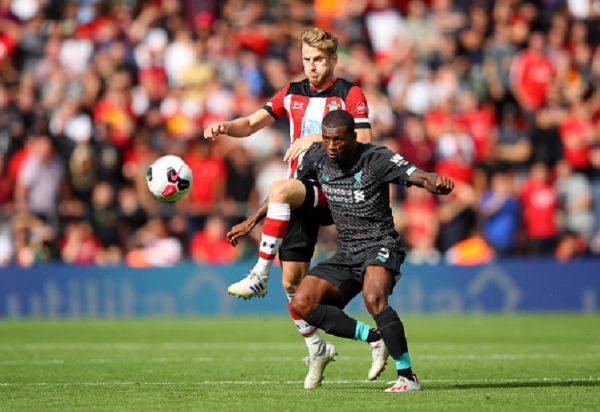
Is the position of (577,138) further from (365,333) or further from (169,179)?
(365,333)

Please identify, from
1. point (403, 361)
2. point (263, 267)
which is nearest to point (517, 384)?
point (403, 361)

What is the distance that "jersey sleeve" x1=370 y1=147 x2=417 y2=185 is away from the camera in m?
10.5

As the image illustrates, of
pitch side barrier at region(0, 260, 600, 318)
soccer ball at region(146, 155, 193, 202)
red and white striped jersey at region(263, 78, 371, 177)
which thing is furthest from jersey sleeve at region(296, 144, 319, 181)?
pitch side barrier at region(0, 260, 600, 318)

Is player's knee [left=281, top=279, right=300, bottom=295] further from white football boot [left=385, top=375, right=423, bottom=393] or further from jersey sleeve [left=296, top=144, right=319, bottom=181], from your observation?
white football boot [left=385, top=375, right=423, bottom=393]

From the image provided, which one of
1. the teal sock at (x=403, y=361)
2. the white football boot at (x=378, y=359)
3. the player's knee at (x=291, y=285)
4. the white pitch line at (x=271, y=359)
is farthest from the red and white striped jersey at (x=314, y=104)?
the white pitch line at (x=271, y=359)

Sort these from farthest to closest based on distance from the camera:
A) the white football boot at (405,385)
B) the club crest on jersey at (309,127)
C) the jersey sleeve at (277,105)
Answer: the jersey sleeve at (277,105) < the club crest on jersey at (309,127) < the white football boot at (405,385)

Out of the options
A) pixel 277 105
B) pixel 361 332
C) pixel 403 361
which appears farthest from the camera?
pixel 277 105

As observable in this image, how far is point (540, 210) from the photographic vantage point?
2188cm

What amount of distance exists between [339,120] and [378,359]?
6.39ft

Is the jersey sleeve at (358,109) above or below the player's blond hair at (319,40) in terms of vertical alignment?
below

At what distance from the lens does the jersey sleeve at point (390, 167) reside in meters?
10.5

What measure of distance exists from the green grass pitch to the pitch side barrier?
57cm

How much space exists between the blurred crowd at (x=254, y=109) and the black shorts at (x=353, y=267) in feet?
34.5

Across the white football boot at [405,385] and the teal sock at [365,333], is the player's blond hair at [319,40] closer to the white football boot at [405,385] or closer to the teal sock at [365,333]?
the teal sock at [365,333]
